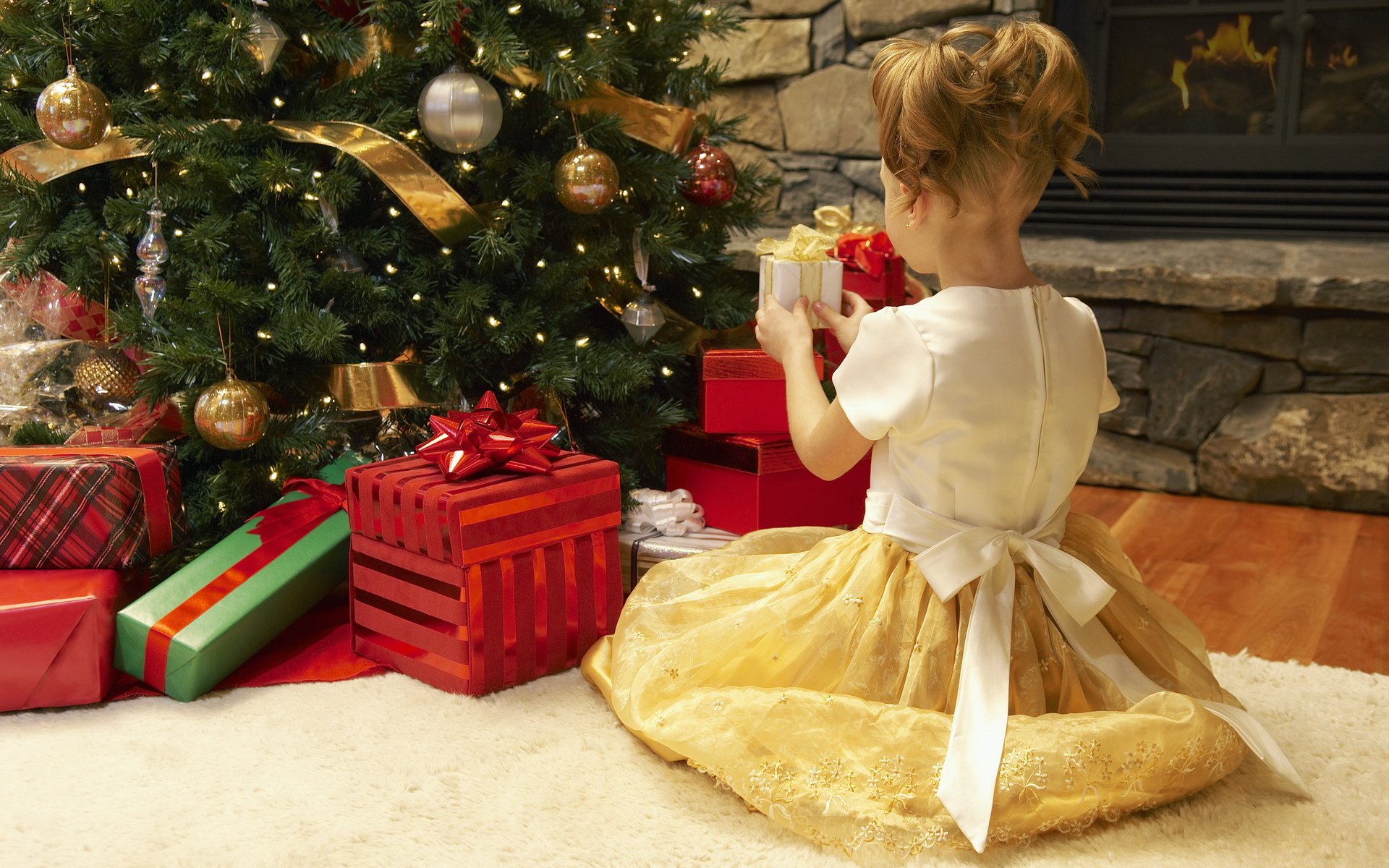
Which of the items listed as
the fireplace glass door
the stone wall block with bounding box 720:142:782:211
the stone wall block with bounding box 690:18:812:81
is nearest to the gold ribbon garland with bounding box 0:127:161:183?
the stone wall block with bounding box 690:18:812:81

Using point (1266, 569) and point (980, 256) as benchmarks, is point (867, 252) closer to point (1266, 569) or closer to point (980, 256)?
point (980, 256)

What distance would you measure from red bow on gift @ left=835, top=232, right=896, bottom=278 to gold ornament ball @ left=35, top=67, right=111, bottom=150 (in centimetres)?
111

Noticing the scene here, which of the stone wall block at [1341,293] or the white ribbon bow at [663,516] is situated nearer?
the white ribbon bow at [663,516]

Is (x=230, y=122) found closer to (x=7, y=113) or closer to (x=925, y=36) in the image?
(x=7, y=113)

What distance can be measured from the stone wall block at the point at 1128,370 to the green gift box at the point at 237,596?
1.68 metres

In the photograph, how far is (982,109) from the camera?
1.21 m

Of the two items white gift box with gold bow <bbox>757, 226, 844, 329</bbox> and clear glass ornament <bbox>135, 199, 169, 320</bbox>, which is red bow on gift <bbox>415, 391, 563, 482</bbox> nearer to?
white gift box with gold bow <bbox>757, 226, 844, 329</bbox>

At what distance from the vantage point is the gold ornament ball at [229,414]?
165 cm

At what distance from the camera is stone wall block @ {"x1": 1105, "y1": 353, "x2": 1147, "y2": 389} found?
2602 millimetres

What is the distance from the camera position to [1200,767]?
126cm

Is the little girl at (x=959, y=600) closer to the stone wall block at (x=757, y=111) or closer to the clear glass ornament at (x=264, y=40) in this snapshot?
the clear glass ornament at (x=264, y=40)

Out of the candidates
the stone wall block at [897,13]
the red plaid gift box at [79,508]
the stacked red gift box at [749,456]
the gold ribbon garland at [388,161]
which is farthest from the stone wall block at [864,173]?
the red plaid gift box at [79,508]

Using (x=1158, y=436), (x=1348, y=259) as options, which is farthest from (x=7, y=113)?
(x=1348, y=259)

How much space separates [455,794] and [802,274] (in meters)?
0.75
